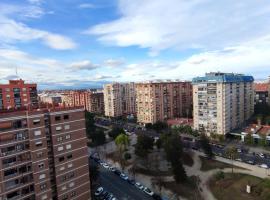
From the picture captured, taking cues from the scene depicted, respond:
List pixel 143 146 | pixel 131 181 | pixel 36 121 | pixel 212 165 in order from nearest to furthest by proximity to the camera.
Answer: pixel 36 121
pixel 131 181
pixel 212 165
pixel 143 146

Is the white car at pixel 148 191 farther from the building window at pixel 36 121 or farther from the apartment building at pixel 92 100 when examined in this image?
the apartment building at pixel 92 100

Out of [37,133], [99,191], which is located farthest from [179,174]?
[37,133]

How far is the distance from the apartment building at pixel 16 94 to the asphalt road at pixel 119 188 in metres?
25.4

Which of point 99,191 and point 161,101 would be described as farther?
point 161,101

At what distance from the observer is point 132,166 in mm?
51844

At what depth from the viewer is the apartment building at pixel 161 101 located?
3356 inches

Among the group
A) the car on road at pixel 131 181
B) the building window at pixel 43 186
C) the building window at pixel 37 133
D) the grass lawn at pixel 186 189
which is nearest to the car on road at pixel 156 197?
the grass lawn at pixel 186 189

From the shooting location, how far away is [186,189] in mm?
41125

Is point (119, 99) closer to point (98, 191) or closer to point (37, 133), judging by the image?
point (98, 191)

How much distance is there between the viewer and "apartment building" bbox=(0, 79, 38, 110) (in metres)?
57.6

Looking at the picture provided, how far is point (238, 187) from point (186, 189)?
333 inches

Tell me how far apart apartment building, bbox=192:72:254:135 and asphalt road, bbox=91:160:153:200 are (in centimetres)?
3323

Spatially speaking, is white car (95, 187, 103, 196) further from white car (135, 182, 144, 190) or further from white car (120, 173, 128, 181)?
white car (135, 182, 144, 190)

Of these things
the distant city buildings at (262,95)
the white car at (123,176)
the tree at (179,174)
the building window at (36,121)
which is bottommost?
the white car at (123,176)
